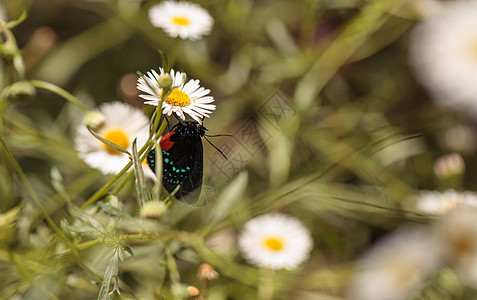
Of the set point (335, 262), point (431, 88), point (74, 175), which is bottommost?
point (74, 175)

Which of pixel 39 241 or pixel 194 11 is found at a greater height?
pixel 194 11

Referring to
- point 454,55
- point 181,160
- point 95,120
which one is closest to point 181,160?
point 181,160

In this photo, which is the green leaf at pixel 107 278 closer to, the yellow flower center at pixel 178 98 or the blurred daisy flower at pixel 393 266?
the yellow flower center at pixel 178 98

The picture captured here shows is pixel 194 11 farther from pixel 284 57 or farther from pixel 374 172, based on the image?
pixel 374 172

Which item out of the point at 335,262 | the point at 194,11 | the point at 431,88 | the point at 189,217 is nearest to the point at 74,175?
the point at 189,217

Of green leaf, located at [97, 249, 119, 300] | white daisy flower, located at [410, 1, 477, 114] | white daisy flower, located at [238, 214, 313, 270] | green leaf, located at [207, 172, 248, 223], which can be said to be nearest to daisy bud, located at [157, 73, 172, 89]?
green leaf, located at [97, 249, 119, 300]

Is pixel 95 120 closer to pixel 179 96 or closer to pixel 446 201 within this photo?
pixel 179 96

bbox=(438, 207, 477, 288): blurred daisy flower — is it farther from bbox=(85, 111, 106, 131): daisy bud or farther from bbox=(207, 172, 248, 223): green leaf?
bbox=(85, 111, 106, 131): daisy bud
